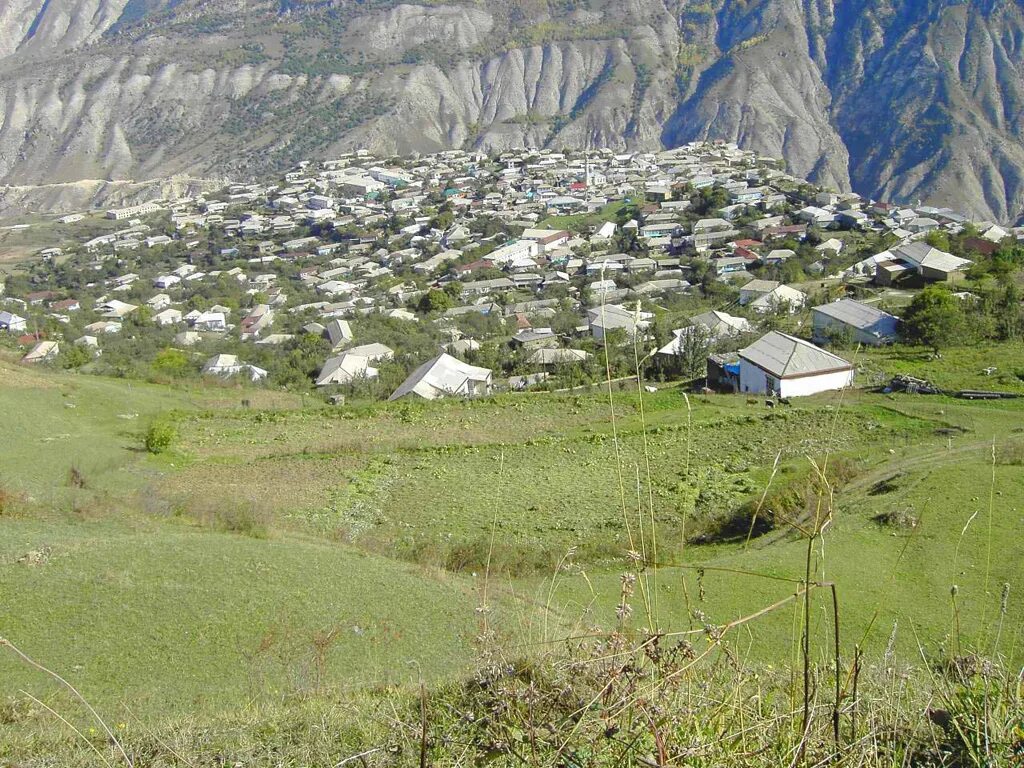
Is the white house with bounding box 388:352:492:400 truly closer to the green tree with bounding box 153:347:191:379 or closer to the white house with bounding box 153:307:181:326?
the green tree with bounding box 153:347:191:379

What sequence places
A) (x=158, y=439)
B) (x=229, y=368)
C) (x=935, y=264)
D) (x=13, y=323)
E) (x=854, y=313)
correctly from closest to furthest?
(x=158, y=439) < (x=854, y=313) < (x=229, y=368) < (x=935, y=264) < (x=13, y=323)

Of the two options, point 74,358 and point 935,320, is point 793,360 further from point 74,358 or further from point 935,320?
point 74,358

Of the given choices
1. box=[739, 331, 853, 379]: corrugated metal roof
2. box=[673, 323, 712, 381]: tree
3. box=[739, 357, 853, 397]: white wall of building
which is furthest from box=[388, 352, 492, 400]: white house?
box=[739, 331, 853, 379]: corrugated metal roof

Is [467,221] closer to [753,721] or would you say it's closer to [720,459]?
[720,459]

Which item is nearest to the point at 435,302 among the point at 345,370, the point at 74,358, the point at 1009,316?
the point at 345,370

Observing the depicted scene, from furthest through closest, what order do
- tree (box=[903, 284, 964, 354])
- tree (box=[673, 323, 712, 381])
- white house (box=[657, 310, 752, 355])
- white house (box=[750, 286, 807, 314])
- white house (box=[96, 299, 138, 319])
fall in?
white house (box=[96, 299, 138, 319]) → white house (box=[750, 286, 807, 314]) → white house (box=[657, 310, 752, 355]) → tree (box=[673, 323, 712, 381]) → tree (box=[903, 284, 964, 354])

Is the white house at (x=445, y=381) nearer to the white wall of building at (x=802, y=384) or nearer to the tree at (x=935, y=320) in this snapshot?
the white wall of building at (x=802, y=384)

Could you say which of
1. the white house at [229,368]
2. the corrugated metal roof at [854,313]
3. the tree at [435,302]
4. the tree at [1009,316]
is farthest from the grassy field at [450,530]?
the tree at [435,302]
